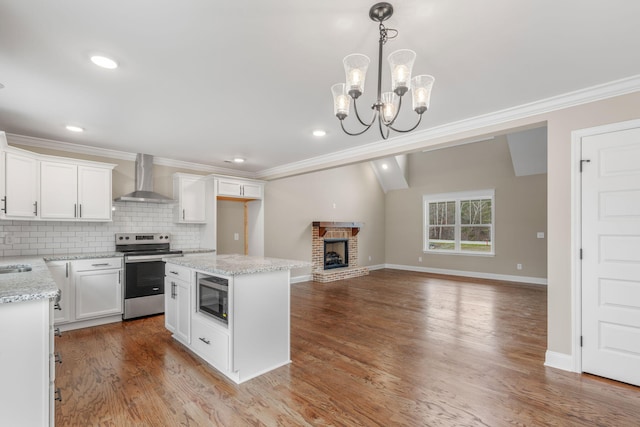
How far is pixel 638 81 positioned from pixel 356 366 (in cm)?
327

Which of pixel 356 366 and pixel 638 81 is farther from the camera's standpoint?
pixel 356 366

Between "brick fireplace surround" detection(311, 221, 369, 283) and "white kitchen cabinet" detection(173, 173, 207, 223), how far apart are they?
2777 millimetres

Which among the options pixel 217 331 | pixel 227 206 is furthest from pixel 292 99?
pixel 227 206

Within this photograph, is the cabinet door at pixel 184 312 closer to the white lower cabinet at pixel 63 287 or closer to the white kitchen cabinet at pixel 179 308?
the white kitchen cabinet at pixel 179 308

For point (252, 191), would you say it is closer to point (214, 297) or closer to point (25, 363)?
point (214, 297)

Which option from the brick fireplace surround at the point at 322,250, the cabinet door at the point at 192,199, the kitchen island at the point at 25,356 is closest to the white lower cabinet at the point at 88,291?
the cabinet door at the point at 192,199

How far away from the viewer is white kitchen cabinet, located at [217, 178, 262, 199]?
548 centimetres

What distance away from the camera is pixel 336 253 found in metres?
8.44

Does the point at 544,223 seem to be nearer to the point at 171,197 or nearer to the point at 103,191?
the point at 171,197

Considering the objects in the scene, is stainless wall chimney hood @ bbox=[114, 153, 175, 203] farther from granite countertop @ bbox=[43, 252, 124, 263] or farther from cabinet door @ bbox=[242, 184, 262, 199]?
cabinet door @ bbox=[242, 184, 262, 199]

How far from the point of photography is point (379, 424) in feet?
6.75

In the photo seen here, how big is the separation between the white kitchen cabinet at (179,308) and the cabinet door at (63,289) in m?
1.31

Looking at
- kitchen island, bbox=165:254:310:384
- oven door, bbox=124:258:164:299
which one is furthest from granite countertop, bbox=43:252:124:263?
kitchen island, bbox=165:254:310:384

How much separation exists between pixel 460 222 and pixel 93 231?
7891 millimetres
